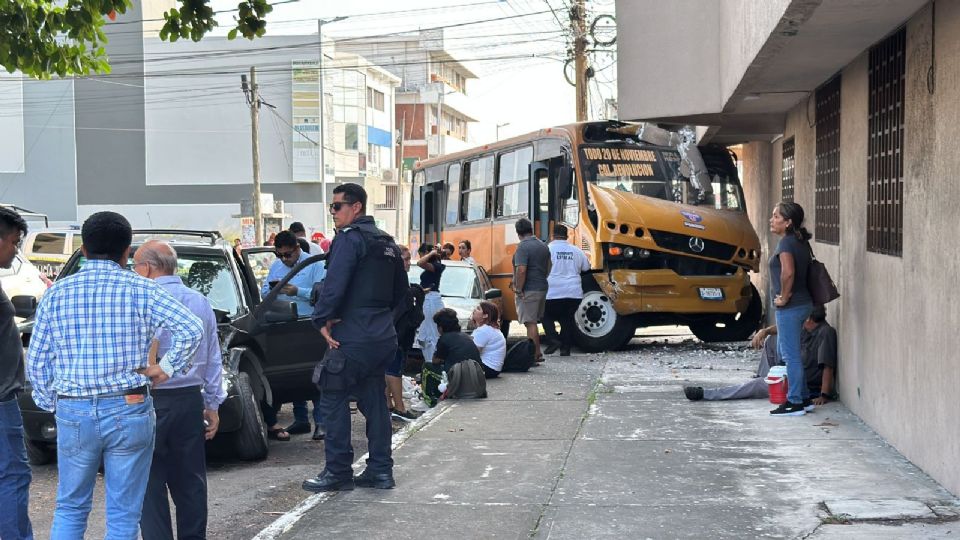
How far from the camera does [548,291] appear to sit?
15977 mm

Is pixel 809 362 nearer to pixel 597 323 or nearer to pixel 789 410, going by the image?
pixel 789 410

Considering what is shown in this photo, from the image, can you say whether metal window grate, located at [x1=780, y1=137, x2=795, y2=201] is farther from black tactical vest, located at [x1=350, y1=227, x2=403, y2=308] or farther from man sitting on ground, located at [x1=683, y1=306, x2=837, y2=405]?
black tactical vest, located at [x1=350, y1=227, x2=403, y2=308]

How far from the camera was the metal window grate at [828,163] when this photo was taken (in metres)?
11.4

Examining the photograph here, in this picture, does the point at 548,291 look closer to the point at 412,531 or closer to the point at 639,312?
the point at 639,312

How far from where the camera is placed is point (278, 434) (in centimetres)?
1034

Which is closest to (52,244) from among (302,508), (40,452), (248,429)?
(40,452)

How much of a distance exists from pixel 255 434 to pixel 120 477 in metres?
4.19

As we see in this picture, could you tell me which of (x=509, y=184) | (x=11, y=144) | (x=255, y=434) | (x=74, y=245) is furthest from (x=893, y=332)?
(x=11, y=144)

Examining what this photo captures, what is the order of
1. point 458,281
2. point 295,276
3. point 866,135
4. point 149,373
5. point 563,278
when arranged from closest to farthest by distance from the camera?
point 149,373
point 866,135
point 295,276
point 563,278
point 458,281

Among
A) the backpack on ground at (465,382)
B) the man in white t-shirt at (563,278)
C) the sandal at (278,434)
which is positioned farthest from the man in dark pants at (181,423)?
the man in white t-shirt at (563,278)

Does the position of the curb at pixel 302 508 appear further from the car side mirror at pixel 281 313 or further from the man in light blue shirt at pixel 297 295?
the car side mirror at pixel 281 313

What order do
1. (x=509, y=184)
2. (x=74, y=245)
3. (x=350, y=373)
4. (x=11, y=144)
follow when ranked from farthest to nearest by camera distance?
(x=11, y=144)
(x=74, y=245)
(x=509, y=184)
(x=350, y=373)

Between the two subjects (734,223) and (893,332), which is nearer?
(893,332)

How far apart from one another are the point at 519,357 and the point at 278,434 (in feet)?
13.9
